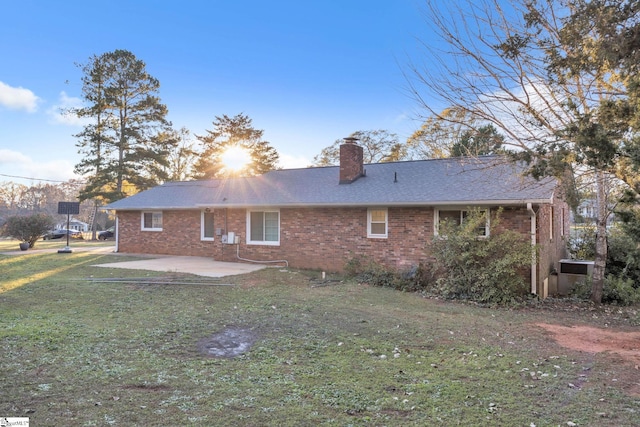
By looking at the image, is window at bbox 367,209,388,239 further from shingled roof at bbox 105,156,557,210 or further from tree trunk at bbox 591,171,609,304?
tree trunk at bbox 591,171,609,304

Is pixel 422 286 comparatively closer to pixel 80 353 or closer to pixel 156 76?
pixel 80 353

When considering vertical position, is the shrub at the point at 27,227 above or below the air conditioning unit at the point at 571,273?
above

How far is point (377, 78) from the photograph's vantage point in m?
14.0

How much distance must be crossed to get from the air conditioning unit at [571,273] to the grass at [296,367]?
12.9 ft

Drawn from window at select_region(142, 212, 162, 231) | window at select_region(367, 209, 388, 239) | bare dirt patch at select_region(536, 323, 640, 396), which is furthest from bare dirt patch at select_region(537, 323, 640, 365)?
window at select_region(142, 212, 162, 231)

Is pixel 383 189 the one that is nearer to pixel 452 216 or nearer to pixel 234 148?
pixel 452 216

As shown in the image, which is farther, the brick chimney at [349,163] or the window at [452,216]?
the brick chimney at [349,163]

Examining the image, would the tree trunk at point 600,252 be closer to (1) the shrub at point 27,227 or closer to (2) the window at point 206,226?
(2) the window at point 206,226

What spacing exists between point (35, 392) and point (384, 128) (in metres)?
33.0

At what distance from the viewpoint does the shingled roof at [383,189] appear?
1033 centimetres

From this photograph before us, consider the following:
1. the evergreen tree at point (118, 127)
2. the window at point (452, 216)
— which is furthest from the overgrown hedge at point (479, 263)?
the evergreen tree at point (118, 127)

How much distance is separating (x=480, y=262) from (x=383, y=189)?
14.5 feet

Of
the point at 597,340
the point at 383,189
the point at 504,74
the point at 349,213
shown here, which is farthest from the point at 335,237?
the point at 597,340

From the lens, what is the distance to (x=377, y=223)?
494 inches
